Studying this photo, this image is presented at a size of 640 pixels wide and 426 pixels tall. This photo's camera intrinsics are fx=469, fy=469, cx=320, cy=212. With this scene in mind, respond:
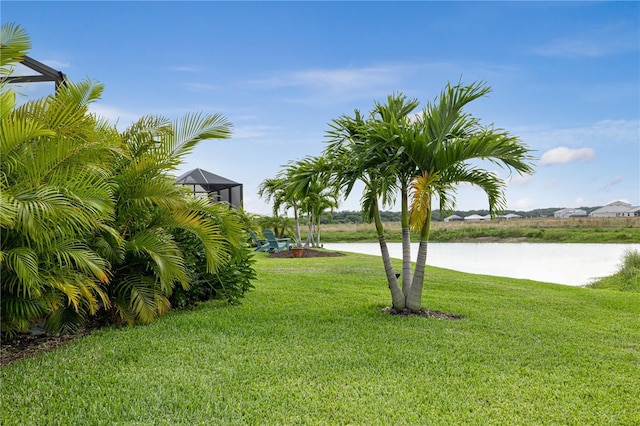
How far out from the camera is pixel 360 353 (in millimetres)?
4488

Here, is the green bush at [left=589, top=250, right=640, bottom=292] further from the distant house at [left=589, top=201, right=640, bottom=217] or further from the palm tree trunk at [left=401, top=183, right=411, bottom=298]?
the distant house at [left=589, top=201, right=640, bottom=217]

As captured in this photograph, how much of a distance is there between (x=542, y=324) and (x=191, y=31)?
8798mm

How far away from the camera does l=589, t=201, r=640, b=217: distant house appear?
168 feet

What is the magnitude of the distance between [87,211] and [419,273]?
4064mm

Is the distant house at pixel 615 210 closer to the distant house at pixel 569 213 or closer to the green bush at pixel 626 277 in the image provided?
the distant house at pixel 569 213

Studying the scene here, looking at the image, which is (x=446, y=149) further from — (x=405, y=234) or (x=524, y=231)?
(x=524, y=231)

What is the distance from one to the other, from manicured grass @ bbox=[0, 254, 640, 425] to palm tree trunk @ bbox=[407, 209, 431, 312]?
1.34 ft

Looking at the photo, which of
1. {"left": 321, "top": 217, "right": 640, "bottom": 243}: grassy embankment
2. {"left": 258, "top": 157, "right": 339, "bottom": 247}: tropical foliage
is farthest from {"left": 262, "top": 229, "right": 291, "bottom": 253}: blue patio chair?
{"left": 321, "top": 217, "right": 640, "bottom": 243}: grassy embankment

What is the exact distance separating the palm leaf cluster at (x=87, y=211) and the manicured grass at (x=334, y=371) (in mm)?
496

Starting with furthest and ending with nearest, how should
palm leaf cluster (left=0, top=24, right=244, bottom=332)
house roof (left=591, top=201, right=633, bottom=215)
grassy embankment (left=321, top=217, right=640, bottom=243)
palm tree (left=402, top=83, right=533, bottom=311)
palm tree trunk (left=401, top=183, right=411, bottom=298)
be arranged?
house roof (left=591, top=201, right=633, bottom=215) → grassy embankment (left=321, top=217, right=640, bottom=243) → palm tree trunk (left=401, top=183, right=411, bottom=298) → palm tree (left=402, top=83, right=533, bottom=311) → palm leaf cluster (left=0, top=24, right=244, bottom=332)

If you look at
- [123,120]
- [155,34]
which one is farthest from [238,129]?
[155,34]

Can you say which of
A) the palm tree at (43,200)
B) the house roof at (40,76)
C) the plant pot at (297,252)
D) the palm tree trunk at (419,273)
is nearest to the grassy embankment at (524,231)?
the plant pot at (297,252)

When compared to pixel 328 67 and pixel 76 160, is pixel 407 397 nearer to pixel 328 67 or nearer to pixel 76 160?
pixel 76 160

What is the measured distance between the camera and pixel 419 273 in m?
6.27
